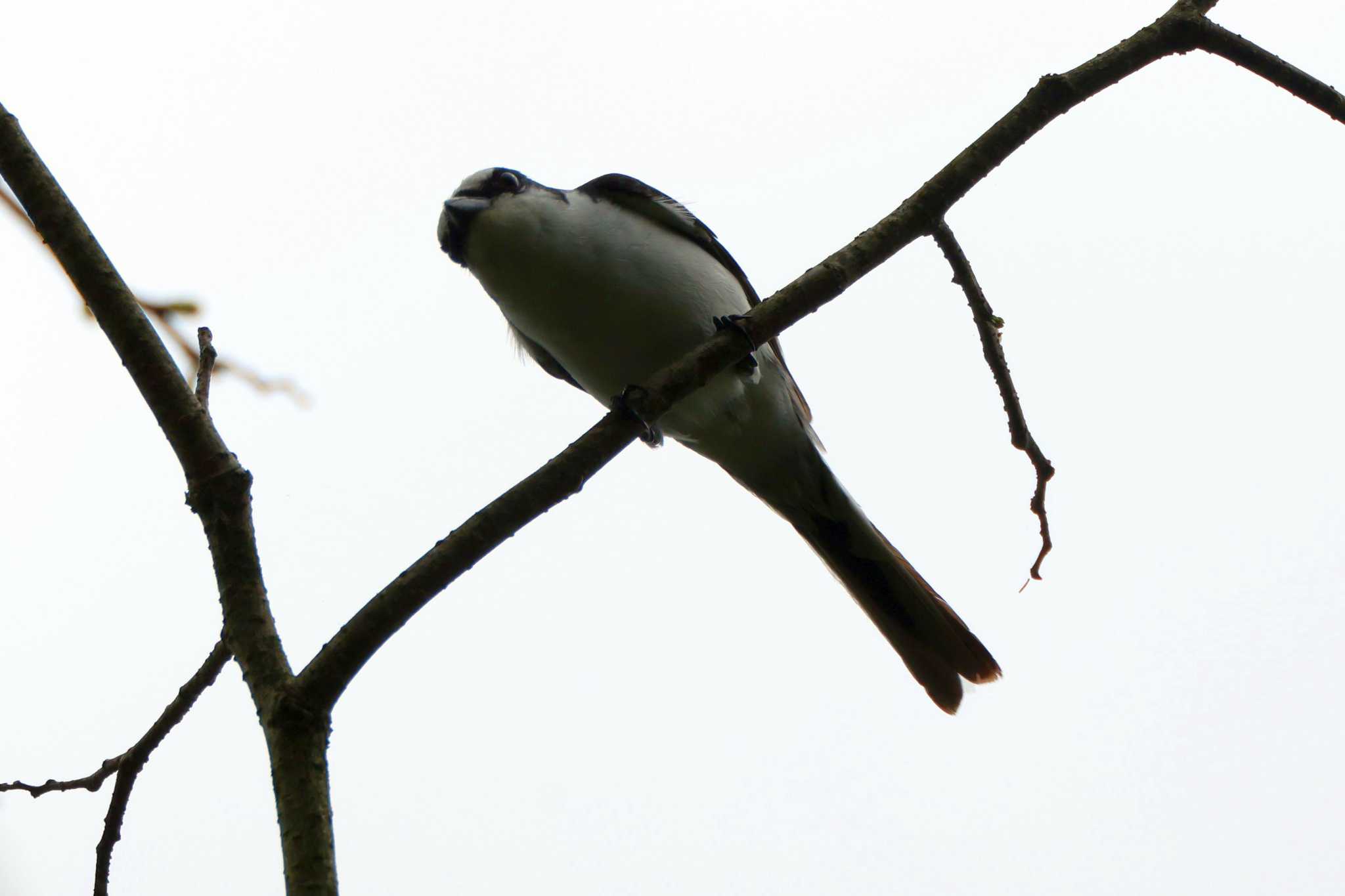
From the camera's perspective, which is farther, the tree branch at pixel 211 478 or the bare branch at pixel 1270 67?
the bare branch at pixel 1270 67

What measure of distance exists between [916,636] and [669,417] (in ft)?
4.27

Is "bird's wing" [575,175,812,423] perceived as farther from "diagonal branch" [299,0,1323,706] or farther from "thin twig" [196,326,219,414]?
"thin twig" [196,326,219,414]

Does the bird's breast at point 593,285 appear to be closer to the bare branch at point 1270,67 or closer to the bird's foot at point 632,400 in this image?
the bird's foot at point 632,400

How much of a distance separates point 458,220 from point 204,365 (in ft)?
5.49

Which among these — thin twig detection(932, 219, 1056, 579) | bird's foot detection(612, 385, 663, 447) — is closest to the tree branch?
bird's foot detection(612, 385, 663, 447)

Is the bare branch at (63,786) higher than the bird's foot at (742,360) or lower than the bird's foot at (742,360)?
lower

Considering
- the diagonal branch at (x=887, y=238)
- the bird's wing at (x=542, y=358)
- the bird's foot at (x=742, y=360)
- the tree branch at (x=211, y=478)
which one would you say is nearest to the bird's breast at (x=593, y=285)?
the bird's foot at (x=742, y=360)

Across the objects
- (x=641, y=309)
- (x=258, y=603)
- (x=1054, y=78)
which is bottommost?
(x=258, y=603)

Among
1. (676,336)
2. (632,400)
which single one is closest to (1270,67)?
(632,400)

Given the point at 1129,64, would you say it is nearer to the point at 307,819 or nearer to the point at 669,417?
the point at 669,417

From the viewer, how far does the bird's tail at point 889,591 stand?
4.43 m

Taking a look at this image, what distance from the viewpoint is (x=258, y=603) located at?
Result: 1.98 metres

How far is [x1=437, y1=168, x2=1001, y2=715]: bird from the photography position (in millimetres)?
3932

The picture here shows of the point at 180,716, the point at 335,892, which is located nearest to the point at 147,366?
the point at 180,716
